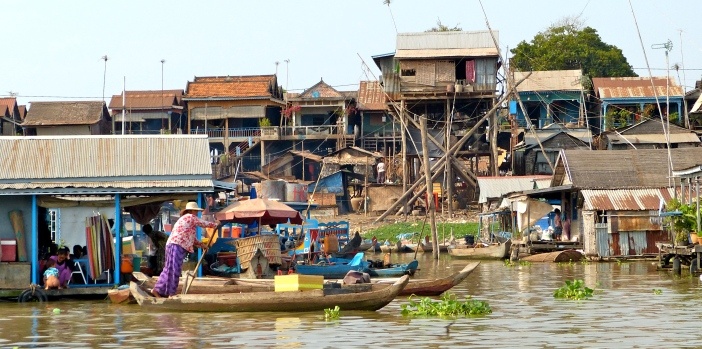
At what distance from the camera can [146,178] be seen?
62.1 ft

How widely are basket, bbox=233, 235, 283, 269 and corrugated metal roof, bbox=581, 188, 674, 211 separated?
1166 cm

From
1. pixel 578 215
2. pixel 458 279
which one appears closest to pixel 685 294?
pixel 458 279

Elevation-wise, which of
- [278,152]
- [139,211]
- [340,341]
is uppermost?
[278,152]

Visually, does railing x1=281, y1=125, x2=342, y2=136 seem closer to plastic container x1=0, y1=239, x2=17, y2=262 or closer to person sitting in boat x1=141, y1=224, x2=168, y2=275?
person sitting in boat x1=141, y1=224, x2=168, y2=275

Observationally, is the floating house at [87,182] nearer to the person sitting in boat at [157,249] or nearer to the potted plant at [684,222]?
the person sitting in boat at [157,249]

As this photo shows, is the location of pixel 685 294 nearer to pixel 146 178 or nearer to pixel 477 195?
pixel 146 178

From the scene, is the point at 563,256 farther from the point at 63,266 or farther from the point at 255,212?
the point at 63,266

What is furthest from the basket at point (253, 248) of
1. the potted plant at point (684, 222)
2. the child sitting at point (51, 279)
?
the potted plant at point (684, 222)

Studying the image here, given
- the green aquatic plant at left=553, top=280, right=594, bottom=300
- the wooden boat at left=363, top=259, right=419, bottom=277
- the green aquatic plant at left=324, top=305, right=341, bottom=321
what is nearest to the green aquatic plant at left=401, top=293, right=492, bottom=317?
the green aquatic plant at left=324, top=305, right=341, bottom=321

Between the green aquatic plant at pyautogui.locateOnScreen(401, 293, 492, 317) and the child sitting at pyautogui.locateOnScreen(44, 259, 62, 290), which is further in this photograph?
the child sitting at pyautogui.locateOnScreen(44, 259, 62, 290)

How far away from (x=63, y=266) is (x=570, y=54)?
145 ft

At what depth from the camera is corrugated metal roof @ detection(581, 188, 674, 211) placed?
93.7ft

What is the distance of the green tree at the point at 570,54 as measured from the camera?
58.6m

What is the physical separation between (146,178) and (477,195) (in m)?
29.6
